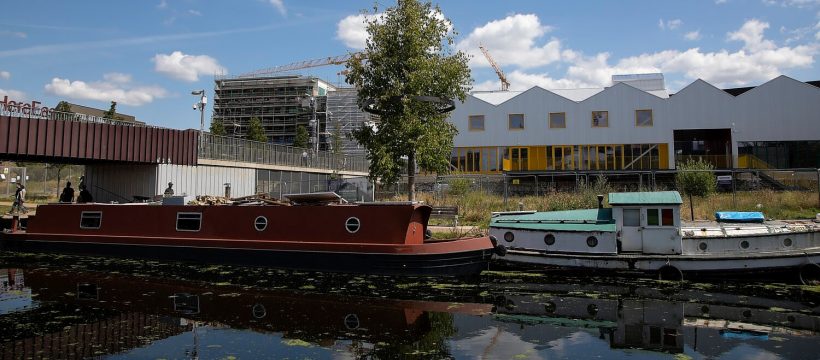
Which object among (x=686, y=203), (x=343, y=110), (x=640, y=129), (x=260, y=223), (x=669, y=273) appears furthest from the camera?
(x=343, y=110)

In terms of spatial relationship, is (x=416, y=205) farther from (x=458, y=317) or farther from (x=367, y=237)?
(x=458, y=317)

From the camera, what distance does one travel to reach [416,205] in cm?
1386

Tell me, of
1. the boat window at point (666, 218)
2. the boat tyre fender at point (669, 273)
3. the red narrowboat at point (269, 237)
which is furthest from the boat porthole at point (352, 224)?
the boat window at point (666, 218)

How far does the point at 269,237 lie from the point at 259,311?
525cm

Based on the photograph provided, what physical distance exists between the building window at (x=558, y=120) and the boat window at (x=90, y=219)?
31443 millimetres

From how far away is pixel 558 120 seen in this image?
132ft

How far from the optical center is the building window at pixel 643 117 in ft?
127

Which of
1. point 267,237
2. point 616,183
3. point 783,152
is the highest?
point 783,152

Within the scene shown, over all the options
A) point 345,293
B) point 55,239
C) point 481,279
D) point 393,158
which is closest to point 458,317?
point 345,293

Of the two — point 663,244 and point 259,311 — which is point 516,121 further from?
point 259,311

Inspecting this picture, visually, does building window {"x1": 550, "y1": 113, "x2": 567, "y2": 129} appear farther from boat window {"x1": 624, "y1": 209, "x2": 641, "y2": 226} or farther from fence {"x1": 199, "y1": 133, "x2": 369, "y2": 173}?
boat window {"x1": 624, "y1": 209, "x2": 641, "y2": 226}

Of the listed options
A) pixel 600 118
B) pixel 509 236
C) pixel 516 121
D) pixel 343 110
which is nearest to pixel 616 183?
pixel 600 118

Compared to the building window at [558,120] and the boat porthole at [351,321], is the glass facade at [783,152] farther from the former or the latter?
the boat porthole at [351,321]

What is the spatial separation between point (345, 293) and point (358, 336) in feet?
11.0
